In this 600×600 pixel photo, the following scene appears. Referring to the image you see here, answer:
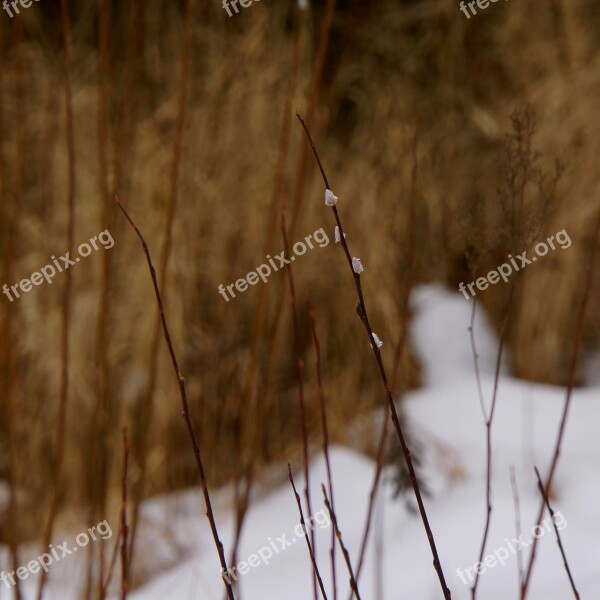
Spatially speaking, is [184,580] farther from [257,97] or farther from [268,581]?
[257,97]

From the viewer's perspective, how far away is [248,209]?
9.01ft

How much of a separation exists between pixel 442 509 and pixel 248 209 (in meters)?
1.27

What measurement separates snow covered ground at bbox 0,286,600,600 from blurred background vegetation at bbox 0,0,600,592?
0.15 meters

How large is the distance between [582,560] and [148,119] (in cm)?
226

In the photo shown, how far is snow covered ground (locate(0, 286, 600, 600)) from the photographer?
151 centimetres

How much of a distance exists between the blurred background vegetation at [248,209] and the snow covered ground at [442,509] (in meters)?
0.15

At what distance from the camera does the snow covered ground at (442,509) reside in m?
1.51
